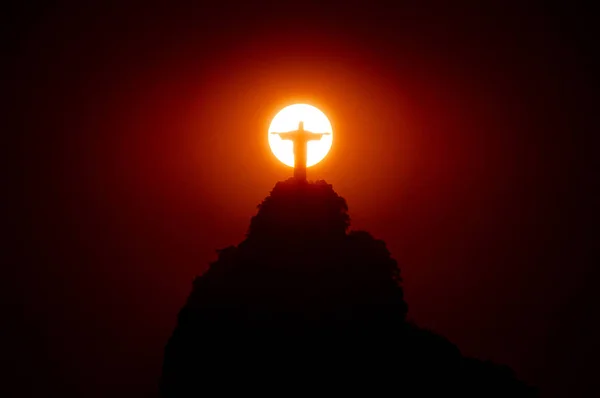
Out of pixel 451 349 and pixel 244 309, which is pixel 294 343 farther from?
pixel 451 349

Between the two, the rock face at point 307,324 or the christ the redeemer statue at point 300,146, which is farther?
the christ the redeemer statue at point 300,146

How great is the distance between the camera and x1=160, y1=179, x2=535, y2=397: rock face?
14.4m

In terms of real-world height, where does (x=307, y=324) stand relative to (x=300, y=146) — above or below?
below

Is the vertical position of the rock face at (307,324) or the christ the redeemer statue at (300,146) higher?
the christ the redeemer statue at (300,146)

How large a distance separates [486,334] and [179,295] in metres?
33.4

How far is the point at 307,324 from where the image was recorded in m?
14.5

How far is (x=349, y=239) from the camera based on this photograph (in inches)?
618

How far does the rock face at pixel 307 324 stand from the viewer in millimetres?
14352

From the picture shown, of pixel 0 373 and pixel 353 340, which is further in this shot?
pixel 0 373

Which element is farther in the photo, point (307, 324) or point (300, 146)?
point (300, 146)

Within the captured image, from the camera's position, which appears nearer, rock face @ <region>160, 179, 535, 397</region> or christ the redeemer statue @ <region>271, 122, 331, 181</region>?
rock face @ <region>160, 179, 535, 397</region>

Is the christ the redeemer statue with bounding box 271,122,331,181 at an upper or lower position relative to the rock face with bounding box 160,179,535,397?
upper

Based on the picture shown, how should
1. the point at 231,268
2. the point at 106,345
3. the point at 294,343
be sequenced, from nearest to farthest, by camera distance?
the point at 294,343 → the point at 231,268 → the point at 106,345

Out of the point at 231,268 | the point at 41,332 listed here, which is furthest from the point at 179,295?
the point at 231,268
